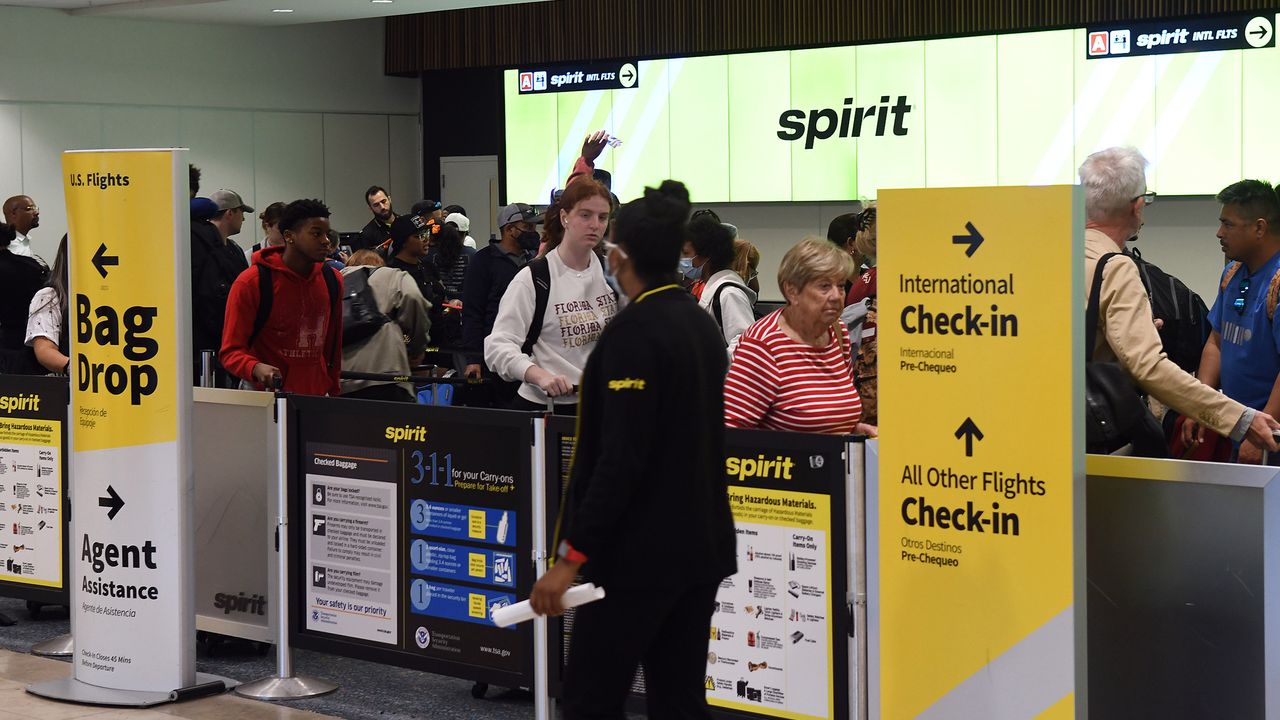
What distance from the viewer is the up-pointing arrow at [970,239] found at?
341 centimetres

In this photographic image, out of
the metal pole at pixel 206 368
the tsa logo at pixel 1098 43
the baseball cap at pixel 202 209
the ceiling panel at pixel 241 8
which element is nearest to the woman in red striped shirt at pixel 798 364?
the metal pole at pixel 206 368

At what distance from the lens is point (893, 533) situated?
3.62m

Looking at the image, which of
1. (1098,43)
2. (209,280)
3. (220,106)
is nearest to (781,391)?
(209,280)

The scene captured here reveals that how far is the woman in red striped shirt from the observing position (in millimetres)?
4082

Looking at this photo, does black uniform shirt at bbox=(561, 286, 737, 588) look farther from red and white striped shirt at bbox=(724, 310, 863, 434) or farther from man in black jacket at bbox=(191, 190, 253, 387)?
man in black jacket at bbox=(191, 190, 253, 387)

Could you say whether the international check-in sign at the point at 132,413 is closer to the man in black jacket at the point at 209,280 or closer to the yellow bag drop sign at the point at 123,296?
the yellow bag drop sign at the point at 123,296

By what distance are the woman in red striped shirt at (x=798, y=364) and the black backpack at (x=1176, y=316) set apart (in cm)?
142

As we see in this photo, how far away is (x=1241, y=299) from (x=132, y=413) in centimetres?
363

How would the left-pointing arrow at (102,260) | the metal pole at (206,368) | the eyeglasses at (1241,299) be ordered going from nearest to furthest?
the eyeglasses at (1241,299), the left-pointing arrow at (102,260), the metal pole at (206,368)

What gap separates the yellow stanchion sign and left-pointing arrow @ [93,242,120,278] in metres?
2.64

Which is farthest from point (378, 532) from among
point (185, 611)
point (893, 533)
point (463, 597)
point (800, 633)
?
point (893, 533)

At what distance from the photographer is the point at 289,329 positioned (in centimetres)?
567

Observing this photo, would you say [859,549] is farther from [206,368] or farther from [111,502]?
[206,368]

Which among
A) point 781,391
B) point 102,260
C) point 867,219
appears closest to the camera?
point 781,391
